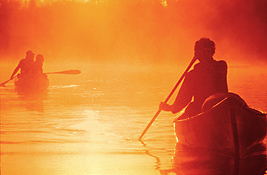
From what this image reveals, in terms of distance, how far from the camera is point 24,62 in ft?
65.6

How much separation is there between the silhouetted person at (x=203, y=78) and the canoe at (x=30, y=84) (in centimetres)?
1118

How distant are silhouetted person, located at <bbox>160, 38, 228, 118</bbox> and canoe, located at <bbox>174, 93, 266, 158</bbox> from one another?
1.55 feet

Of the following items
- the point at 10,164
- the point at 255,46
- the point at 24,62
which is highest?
the point at 255,46

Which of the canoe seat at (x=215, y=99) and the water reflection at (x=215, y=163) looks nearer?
the water reflection at (x=215, y=163)

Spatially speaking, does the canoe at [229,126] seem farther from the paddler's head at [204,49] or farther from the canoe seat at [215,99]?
the paddler's head at [204,49]

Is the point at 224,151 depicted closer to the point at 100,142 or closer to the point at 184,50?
the point at 100,142

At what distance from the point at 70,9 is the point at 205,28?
26.8 m

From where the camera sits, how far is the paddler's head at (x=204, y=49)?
8.21 m

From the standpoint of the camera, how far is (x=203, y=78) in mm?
8352

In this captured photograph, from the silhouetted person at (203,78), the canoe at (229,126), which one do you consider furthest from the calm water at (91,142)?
the silhouetted person at (203,78)

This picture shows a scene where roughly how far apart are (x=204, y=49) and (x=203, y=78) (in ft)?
1.29

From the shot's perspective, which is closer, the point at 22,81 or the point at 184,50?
the point at 22,81

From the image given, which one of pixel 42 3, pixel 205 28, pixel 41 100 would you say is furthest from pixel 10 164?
pixel 42 3

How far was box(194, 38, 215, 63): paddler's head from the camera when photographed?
26.9 feet
